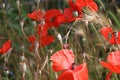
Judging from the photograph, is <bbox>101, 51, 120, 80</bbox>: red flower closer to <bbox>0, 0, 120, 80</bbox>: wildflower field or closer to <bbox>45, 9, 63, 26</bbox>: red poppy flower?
<bbox>0, 0, 120, 80</bbox>: wildflower field

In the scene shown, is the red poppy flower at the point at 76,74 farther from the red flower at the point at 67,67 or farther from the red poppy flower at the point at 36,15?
the red poppy flower at the point at 36,15

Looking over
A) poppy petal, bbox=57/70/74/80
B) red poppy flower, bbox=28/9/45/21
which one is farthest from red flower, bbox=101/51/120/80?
red poppy flower, bbox=28/9/45/21

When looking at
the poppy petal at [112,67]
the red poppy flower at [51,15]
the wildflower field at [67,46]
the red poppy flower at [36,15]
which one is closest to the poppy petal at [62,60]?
the wildflower field at [67,46]

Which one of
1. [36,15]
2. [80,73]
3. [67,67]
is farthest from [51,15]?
[80,73]

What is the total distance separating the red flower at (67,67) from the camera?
144 centimetres

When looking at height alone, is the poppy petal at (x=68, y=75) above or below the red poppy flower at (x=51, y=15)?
below

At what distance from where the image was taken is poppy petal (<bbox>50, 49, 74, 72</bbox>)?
1515 millimetres

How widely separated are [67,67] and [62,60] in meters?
0.03

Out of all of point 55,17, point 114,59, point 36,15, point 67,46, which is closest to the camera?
point 114,59

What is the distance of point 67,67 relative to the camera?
1.54m

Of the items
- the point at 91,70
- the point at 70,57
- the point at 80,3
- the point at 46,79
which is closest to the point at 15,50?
the point at 91,70

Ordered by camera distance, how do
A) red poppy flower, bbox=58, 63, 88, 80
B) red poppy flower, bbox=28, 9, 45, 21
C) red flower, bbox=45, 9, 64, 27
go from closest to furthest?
red poppy flower, bbox=58, 63, 88, 80 < red poppy flower, bbox=28, 9, 45, 21 < red flower, bbox=45, 9, 64, 27

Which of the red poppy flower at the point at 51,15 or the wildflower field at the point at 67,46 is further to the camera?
the red poppy flower at the point at 51,15

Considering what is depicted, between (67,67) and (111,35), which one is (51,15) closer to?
(111,35)
